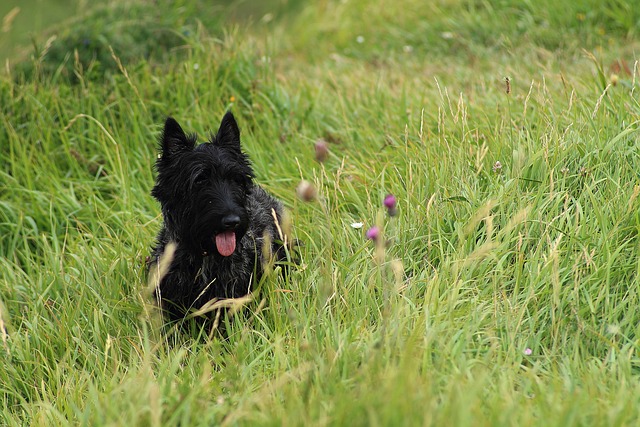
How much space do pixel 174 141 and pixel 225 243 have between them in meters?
→ 0.69

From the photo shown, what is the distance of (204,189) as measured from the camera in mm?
4234

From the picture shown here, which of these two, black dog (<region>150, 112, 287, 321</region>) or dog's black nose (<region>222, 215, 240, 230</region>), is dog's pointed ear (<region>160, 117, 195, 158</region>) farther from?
dog's black nose (<region>222, 215, 240, 230</region>)

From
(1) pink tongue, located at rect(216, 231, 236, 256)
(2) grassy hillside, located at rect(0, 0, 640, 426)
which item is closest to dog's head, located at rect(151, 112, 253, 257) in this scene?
(1) pink tongue, located at rect(216, 231, 236, 256)

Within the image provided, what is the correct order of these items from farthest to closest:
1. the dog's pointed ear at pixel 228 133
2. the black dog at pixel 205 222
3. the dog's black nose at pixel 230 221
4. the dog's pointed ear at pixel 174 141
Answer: the dog's pointed ear at pixel 228 133 < the dog's pointed ear at pixel 174 141 < the black dog at pixel 205 222 < the dog's black nose at pixel 230 221

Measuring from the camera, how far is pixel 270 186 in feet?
18.7

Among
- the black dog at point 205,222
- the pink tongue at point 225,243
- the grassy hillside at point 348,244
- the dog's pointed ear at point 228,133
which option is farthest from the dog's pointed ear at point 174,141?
the grassy hillside at point 348,244

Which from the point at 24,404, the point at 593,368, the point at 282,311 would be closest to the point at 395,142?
the point at 282,311

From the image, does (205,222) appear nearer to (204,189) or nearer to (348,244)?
(204,189)

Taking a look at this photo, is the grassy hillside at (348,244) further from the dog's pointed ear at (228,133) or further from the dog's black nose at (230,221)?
the dog's pointed ear at (228,133)

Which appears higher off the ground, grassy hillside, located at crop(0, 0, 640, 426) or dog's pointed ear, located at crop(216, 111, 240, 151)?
dog's pointed ear, located at crop(216, 111, 240, 151)

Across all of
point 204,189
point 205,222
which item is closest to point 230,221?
point 205,222

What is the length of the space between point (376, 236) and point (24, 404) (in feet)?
6.92

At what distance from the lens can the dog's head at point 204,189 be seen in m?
4.16

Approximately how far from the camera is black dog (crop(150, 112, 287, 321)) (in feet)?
13.8
